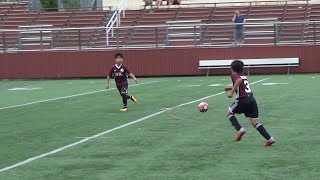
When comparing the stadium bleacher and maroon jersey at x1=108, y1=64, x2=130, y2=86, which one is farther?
the stadium bleacher

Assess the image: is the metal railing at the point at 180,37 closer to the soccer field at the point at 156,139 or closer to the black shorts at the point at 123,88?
the soccer field at the point at 156,139

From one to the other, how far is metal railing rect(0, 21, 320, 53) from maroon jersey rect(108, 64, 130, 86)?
Answer: 1537cm

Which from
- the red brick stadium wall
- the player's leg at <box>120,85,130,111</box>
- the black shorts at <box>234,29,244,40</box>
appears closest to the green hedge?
the red brick stadium wall

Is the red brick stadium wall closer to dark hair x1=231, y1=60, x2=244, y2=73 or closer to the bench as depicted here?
the bench

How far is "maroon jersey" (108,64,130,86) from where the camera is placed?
19.0 m

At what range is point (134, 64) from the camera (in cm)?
3453

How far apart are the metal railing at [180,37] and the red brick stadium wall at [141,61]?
38cm

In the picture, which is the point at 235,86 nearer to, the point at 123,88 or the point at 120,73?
the point at 123,88

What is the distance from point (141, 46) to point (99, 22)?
7.02 m

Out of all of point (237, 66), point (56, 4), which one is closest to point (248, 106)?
point (237, 66)

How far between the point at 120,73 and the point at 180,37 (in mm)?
16042

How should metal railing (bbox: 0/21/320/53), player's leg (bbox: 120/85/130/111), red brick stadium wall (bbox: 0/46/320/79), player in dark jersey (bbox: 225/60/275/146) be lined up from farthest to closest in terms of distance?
metal railing (bbox: 0/21/320/53) → red brick stadium wall (bbox: 0/46/320/79) → player's leg (bbox: 120/85/130/111) → player in dark jersey (bbox: 225/60/275/146)

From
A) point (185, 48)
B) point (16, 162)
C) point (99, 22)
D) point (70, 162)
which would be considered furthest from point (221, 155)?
point (99, 22)

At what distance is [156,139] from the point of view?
42.4 feet
